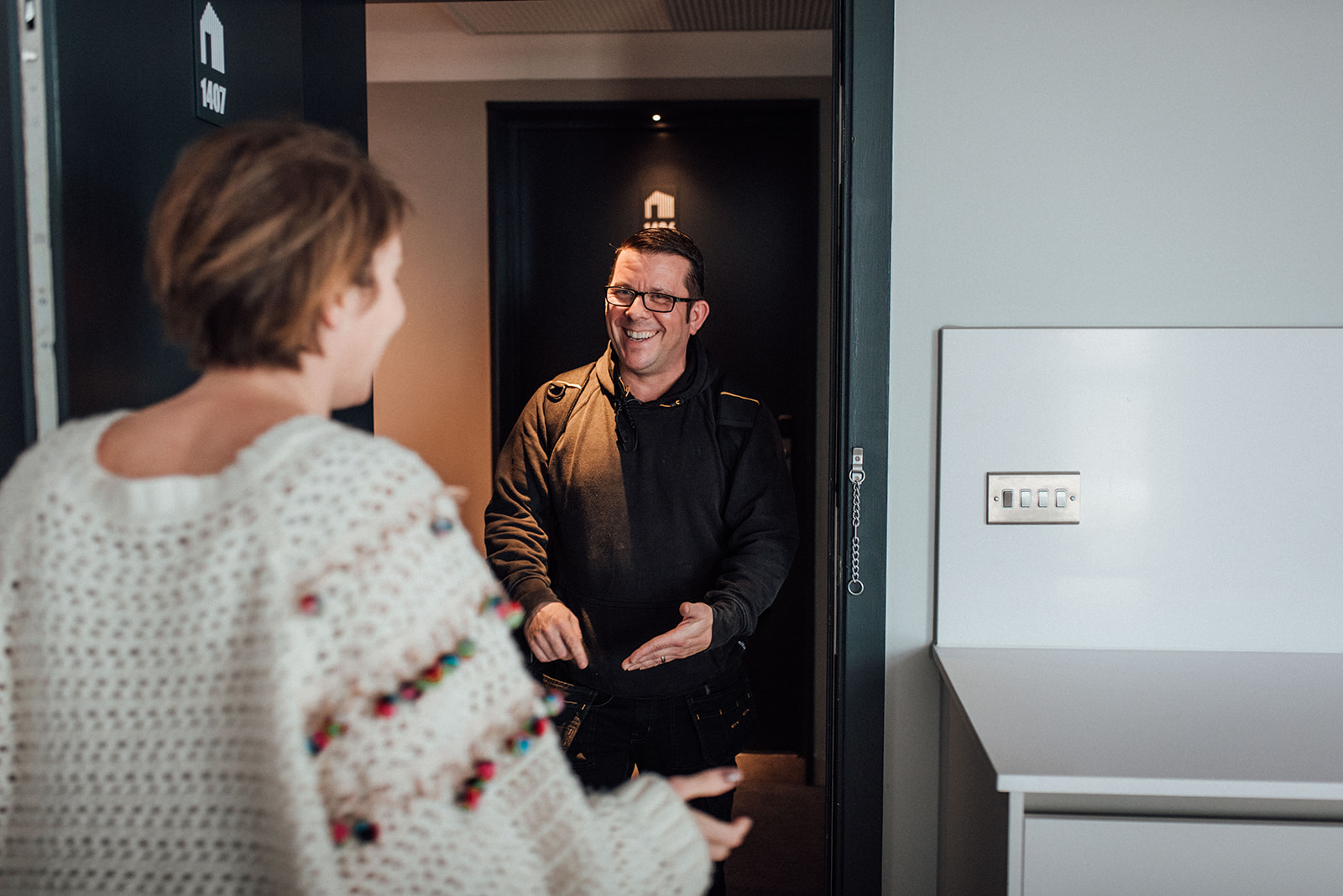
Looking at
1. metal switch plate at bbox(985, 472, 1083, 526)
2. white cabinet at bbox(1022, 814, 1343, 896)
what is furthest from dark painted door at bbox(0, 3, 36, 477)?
metal switch plate at bbox(985, 472, 1083, 526)

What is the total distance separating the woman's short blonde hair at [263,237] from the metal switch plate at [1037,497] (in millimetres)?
1319

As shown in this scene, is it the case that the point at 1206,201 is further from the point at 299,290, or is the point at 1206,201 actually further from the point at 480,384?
the point at 480,384

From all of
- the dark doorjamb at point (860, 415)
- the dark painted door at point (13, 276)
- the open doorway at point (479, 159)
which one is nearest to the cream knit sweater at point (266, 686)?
the dark painted door at point (13, 276)

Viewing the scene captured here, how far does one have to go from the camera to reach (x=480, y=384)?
3.19m

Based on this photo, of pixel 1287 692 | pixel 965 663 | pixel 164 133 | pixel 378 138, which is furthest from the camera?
pixel 378 138

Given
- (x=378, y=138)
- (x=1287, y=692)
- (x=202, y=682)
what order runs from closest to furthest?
(x=202, y=682)
(x=1287, y=692)
(x=378, y=138)

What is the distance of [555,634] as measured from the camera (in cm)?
159

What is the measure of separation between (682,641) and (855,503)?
44cm

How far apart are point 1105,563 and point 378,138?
106 inches

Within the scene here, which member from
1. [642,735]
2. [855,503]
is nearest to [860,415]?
[855,503]

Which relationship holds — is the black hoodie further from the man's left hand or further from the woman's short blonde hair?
the woman's short blonde hair

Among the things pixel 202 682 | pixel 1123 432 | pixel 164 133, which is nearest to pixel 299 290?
pixel 202 682

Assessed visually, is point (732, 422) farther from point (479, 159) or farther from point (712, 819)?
point (479, 159)

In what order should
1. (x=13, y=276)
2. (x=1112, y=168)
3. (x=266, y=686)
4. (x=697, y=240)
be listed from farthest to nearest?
1. (x=697, y=240)
2. (x=1112, y=168)
3. (x=13, y=276)
4. (x=266, y=686)
